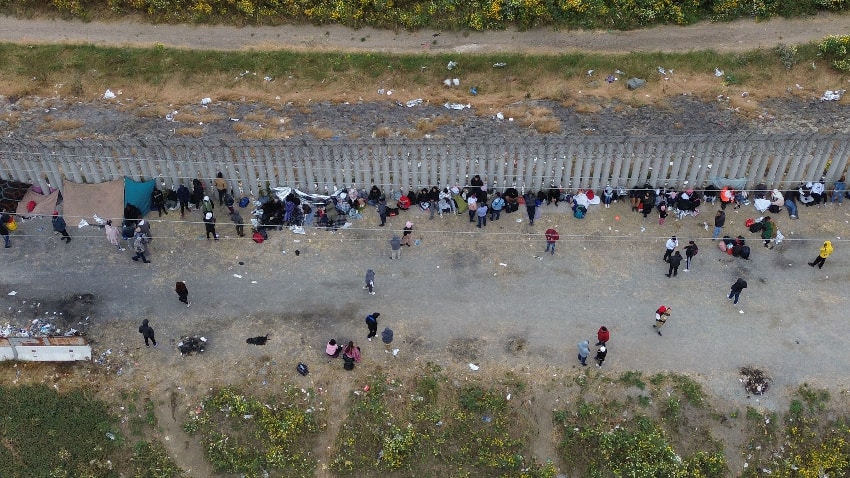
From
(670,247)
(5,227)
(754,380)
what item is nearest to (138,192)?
(5,227)

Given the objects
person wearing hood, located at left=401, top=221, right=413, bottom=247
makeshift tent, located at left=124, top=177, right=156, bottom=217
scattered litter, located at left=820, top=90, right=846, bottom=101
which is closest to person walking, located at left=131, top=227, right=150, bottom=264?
makeshift tent, located at left=124, top=177, right=156, bottom=217

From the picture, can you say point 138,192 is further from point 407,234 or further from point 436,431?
point 436,431

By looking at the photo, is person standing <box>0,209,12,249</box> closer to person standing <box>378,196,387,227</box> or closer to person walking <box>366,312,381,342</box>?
person standing <box>378,196,387,227</box>

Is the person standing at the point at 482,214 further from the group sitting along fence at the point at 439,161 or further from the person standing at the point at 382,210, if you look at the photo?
the person standing at the point at 382,210

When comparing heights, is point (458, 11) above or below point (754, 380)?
above

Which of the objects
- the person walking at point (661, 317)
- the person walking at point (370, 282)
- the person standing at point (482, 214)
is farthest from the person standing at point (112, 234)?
the person walking at point (661, 317)

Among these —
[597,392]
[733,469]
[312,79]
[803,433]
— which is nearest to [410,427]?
[597,392]

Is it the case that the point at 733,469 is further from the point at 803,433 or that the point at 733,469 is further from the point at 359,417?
the point at 359,417
